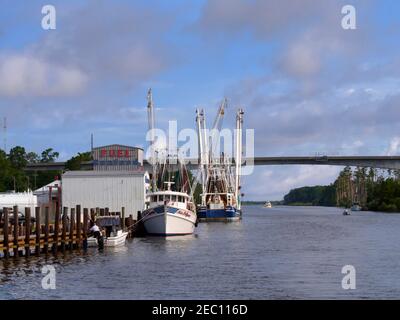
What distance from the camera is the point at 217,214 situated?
138 metres

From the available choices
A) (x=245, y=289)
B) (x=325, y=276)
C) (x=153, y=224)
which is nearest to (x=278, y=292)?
(x=245, y=289)

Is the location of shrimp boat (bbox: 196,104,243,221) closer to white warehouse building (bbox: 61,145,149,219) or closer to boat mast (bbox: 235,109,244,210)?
→ boat mast (bbox: 235,109,244,210)

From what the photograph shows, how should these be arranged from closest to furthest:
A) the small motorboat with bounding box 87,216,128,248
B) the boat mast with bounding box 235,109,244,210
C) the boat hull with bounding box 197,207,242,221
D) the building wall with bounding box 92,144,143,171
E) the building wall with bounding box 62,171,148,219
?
1. the small motorboat with bounding box 87,216,128,248
2. the building wall with bounding box 62,171,148,219
3. the building wall with bounding box 92,144,143,171
4. the boat hull with bounding box 197,207,242,221
5. the boat mast with bounding box 235,109,244,210

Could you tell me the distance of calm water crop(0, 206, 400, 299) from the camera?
1428 inches

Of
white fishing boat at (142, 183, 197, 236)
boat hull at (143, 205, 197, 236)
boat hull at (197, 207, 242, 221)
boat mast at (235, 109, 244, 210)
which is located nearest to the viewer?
boat hull at (143, 205, 197, 236)

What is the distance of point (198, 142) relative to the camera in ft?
461

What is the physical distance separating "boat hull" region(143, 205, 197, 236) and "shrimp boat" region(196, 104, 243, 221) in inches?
2328

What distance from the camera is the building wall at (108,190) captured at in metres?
87.2

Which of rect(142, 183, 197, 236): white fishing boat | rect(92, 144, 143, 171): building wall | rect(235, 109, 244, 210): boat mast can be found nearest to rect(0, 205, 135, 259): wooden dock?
rect(142, 183, 197, 236): white fishing boat

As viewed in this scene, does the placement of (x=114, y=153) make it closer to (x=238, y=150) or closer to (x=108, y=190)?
(x=108, y=190)

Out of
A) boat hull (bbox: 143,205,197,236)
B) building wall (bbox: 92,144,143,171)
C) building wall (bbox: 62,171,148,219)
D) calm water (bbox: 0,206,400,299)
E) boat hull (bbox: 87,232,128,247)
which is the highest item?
building wall (bbox: 92,144,143,171)

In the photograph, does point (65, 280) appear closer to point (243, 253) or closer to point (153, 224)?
point (243, 253)

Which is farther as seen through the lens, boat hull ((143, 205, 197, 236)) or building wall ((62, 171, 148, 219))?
building wall ((62, 171, 148, 219))
